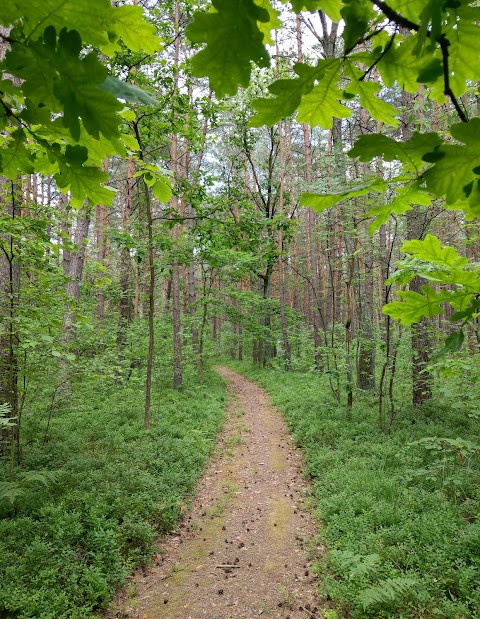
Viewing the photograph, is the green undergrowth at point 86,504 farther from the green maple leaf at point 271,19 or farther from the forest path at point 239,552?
the green maple leaf at point 271,19

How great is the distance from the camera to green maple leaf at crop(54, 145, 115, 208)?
1.03 meters

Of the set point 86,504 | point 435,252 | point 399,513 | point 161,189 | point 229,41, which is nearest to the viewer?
point 229,41

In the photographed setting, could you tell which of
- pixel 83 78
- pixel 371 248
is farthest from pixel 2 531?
pixel 371 248

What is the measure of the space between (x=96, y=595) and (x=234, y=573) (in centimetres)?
159

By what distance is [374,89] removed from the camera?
1.03 meters

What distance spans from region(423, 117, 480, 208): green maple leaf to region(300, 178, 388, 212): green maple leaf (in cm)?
22

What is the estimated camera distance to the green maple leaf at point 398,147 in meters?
0.79

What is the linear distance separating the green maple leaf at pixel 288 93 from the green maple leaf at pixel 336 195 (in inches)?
Answer: 8.9

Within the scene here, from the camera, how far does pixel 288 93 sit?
3.06 feet

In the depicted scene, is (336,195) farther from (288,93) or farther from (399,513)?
(399,513)

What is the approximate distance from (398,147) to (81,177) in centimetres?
94

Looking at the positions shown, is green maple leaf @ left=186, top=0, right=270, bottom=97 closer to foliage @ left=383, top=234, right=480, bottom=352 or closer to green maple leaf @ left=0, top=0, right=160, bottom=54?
green maple leaf @ left=0, top=0, right=160, bottom=54

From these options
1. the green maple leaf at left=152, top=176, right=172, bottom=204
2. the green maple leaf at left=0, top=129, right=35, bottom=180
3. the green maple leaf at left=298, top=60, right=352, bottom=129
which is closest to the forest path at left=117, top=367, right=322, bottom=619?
the green maple leaf at left=152, top=176, right=172, bottom=204

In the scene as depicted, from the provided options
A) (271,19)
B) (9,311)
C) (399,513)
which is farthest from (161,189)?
(399,513)
